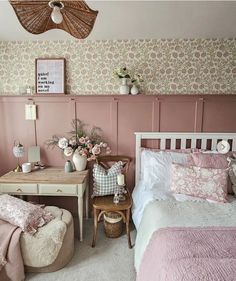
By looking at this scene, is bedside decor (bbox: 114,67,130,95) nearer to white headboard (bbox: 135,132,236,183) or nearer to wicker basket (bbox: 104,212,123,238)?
white headboard (bbox: 135,132,236,183)

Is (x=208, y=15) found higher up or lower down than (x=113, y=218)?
higher up

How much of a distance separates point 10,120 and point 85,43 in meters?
1.38

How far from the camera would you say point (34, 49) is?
267 cm

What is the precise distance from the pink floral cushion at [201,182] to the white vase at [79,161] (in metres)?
1.11

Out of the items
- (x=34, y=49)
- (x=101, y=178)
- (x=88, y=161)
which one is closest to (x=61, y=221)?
(x=101, y=178)

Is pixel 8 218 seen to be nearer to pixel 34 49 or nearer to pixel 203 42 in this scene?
pixel 34 49

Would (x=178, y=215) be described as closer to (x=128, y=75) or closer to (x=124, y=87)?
(x=124, y=87)

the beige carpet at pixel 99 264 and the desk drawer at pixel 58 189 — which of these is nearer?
the beige carpet at pixel 99 264

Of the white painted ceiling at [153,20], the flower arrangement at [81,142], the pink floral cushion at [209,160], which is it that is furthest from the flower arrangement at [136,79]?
the pink floral cushion at [209,160]

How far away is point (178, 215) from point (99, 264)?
3.07 feet

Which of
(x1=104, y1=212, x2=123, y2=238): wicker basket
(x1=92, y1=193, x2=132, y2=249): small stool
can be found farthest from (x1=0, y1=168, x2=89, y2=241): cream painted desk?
(x1=104, y1=212, x2=123, y2=238): wicker basket

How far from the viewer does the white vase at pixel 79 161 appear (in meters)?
2.60

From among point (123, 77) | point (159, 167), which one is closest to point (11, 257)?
point (159, 167)

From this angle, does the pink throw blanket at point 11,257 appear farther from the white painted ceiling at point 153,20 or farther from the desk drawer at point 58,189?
the white painted ceiling at point 153,20
